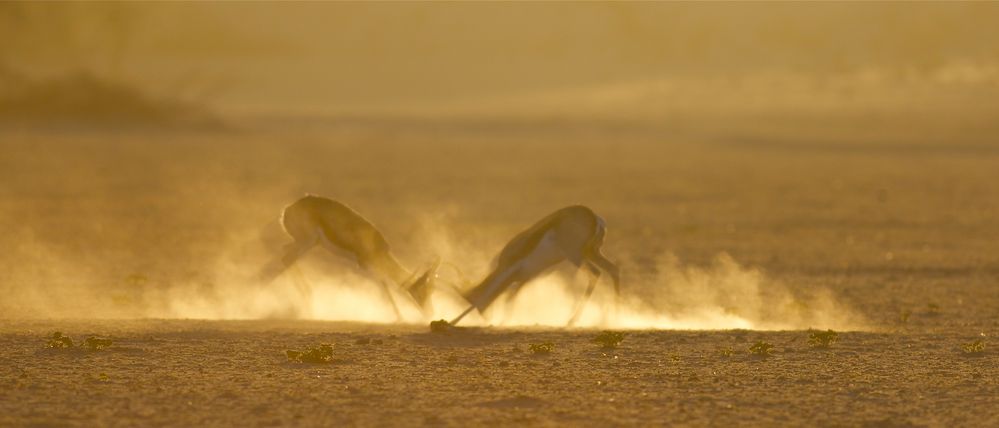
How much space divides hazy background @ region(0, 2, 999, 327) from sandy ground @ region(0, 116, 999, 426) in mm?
169

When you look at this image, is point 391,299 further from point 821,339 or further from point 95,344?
point 821,339

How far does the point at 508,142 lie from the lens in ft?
210

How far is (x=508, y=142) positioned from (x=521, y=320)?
47.5 metres

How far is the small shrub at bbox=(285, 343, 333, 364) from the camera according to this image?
1293 centimetres

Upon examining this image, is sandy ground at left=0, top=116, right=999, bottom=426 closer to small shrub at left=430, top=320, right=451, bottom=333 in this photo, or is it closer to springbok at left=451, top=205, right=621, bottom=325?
small shrub at left=430, top=320, right=451, bottom=333

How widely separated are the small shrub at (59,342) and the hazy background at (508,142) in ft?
8.24

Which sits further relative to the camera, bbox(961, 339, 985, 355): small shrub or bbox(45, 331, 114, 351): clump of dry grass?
bbox(961, 339, 985, 355): small shrub

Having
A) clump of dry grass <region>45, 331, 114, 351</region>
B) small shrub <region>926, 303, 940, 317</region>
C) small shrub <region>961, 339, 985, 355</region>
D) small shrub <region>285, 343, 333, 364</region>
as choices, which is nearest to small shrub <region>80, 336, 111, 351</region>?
clump of dry grass <region>45, 331, 114, 351</region>

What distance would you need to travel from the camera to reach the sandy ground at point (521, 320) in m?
11.5

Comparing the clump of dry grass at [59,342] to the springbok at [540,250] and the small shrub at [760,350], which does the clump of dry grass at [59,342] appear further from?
the small shrub at [760,350]

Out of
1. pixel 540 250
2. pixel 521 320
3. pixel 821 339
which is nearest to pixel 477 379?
pixel 540 250

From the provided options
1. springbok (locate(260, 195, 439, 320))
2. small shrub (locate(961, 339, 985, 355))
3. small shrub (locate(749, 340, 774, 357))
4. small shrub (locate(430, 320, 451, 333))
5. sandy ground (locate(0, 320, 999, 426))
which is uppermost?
springbok (locate(260, 195, 439, 320))

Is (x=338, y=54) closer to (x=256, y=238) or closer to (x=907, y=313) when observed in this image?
(x=256, y=238)

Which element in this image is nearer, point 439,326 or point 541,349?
point 541,349
